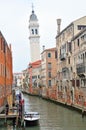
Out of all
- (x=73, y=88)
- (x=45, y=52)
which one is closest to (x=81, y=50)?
(x=73, y=88)

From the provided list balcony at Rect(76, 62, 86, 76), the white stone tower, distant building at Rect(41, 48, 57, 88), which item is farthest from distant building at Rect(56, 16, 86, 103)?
the white stone tower

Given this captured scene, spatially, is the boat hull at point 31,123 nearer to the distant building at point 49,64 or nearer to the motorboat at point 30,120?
the motorboat at point 30,120

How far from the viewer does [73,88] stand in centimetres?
3866

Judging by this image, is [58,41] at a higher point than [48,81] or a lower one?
higher

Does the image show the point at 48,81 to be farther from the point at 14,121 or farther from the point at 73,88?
the point at 14,121

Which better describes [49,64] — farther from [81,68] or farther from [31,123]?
[31,123]

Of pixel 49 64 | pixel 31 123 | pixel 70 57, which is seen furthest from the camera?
pixel 49 64

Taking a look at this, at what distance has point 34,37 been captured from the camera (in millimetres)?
98625

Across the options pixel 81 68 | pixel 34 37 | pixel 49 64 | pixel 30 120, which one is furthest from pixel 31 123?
pixel 34 37

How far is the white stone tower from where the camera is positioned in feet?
311

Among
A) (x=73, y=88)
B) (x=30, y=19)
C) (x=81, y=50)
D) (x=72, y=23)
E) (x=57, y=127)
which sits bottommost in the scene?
(x=57, y=127)

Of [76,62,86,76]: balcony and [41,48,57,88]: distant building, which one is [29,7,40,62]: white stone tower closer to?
[41,48,57,88]: distant building

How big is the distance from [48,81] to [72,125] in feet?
131

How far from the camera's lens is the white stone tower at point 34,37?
9494 centimetres
